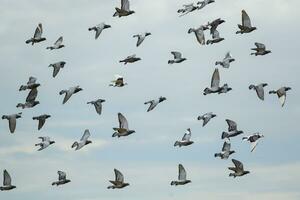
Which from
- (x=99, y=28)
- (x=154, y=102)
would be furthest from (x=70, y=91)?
(x=154, y=102)

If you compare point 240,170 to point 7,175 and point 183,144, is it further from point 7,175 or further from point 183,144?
point 7,175

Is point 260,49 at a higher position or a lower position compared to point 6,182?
higher

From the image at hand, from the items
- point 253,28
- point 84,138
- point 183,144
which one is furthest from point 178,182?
point 253,28

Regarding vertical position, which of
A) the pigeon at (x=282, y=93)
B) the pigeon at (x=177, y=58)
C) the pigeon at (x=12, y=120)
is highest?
the pigeon at (x=177, y=58)

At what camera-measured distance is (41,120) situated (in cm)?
10931

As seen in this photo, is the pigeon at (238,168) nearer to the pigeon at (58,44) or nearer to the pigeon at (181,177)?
the pigeon at (181,177)

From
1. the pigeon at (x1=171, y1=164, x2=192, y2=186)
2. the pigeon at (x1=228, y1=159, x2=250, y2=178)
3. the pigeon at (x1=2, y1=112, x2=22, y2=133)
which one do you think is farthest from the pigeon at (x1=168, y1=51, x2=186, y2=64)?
the pigeon at (x1=2, y1=112, x2=22, y2=133)

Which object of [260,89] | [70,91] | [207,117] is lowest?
[207,117]

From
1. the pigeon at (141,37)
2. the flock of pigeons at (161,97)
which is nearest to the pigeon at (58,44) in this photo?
the flock of pigeons at (161,97)

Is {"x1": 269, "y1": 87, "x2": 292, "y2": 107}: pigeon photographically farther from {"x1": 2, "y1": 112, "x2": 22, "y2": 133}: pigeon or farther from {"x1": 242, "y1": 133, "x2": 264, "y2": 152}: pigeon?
{"x1": 2, "y1": 112, "x2": 22, "y2": 133}: pigeon

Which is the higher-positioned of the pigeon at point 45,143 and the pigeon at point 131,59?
the pigeon at point 131,59

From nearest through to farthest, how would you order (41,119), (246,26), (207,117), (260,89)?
(246,26) → (260,89) → (41,119) → (207,117)

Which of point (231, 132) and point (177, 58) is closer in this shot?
point (231, 132)

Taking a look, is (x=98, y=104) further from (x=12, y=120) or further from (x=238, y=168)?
(x=238, y=168)
